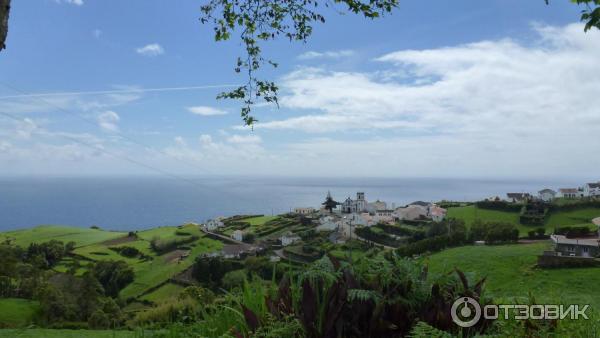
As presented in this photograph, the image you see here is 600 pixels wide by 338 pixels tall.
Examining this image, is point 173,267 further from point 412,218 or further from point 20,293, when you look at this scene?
point 412,218

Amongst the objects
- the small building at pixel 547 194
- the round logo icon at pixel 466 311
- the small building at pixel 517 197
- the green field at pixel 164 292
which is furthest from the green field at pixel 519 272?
the small building at pixel 547 194

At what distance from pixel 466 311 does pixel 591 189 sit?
56.8m

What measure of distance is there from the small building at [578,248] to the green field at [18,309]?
2349 centimetres

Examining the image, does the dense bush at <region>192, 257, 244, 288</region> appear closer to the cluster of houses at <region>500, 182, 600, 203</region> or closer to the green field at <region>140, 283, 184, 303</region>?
the green field at <region>140, 283, 184, 303</region>

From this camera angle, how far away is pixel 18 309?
21.2m

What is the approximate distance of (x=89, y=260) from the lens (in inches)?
1807

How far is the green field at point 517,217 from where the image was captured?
38.9 metres

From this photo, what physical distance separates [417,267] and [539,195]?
5474 centimetres

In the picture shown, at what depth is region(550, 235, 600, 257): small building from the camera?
658 inches

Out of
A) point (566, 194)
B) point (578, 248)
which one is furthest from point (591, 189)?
point (578, 248)

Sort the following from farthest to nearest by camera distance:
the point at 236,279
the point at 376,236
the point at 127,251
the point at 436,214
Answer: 1. the point at 127,251
2. the point at 436,214
3. the point at 376,236
4. the point at 236,279

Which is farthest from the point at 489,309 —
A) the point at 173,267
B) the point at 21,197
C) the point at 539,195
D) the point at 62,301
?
the point at 21,197

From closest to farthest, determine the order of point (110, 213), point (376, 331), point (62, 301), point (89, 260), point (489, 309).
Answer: point (376, 331), point (489, 309), point (62, 301), point (89, 260), point (110, 213)

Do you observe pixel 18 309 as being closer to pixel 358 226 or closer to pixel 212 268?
pixel 212 268
